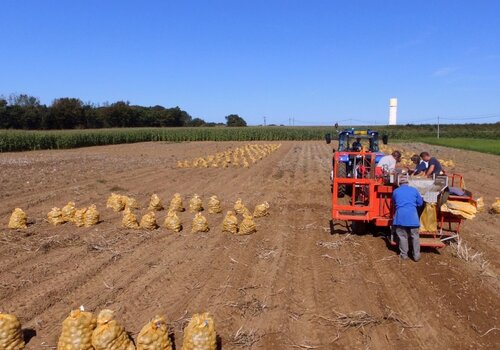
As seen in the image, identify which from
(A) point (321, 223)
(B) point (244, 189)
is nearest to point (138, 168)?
(B) point (244, 189)

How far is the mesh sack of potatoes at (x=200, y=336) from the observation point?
14.3 ft

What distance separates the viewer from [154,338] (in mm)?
4383

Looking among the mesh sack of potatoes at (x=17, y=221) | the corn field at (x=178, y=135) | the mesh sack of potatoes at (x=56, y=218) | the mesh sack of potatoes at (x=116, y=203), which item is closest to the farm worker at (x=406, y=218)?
the mesh sack of potatoes at (x=116, y=203)

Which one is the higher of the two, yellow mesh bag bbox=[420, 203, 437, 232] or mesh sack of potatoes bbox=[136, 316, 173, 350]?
yellow mesh bag bbox=[420, 203, 437, 232]

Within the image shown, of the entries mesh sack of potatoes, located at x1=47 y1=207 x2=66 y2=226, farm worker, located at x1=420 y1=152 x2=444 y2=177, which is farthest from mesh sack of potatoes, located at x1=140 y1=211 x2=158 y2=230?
farm worker, located at x1=420 y1=152 x2=444 y2=177

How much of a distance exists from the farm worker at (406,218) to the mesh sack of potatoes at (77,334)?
17.0 feet

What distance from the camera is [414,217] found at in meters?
7.39

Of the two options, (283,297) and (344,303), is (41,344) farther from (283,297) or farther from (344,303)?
(344,303)

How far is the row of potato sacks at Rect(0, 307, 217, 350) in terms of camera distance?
438cm

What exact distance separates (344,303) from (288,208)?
6.43m

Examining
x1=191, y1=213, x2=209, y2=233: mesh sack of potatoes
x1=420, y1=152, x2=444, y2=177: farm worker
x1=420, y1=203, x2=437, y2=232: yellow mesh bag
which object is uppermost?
x1=420, y1=152, x2=444, y2=177: farm worker

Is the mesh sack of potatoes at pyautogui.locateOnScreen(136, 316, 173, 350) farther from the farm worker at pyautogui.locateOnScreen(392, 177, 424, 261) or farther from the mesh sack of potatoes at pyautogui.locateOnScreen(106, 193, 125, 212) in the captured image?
the mesh sack of potatoes at pyautogui.locateOnScreen(106, 193, 125, 212)

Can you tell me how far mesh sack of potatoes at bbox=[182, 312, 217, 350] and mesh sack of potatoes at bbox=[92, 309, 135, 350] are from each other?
0.60m

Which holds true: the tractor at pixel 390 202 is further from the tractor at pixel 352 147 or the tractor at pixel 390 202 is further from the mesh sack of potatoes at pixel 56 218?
the mesh sack of potatoes at pixel 56 218
